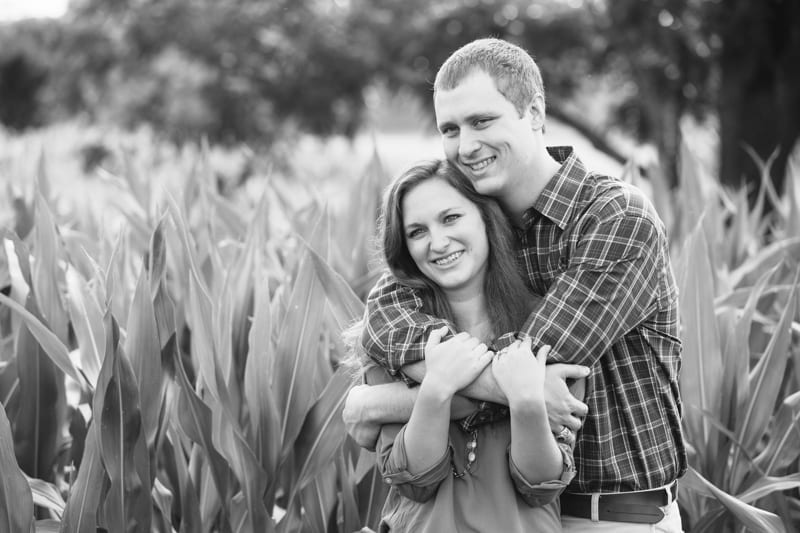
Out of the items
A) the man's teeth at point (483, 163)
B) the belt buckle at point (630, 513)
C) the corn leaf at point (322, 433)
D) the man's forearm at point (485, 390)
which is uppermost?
the man's teeth at point (483, 163)

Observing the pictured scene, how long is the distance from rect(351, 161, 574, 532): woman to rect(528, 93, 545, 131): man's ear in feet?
0.64

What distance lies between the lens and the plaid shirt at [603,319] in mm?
1747

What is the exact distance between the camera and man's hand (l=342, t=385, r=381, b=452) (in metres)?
1.85

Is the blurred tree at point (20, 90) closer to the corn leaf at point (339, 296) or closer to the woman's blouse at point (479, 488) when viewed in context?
the corn leaf at point (339, 296)

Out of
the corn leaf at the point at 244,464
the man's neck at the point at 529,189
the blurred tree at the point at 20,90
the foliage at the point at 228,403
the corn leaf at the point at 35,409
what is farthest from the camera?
the blurred tree at the point at 20,90

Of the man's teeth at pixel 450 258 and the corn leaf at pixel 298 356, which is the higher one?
the man's teeth at pixel 450 258

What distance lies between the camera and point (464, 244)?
1.83 m

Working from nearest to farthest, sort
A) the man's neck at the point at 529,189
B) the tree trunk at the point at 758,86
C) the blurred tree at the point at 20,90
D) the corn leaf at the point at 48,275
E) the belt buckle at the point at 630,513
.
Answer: the belt buckle at the point at 630,513, the man's neck at the point at 529,189, the corn leaf at the point at 48,275, the tree trunk at the point at 758,86, the blurred tree at the point at 20,90

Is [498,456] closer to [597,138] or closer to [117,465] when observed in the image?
[117,465]

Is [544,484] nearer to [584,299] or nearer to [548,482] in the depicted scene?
[548,482]

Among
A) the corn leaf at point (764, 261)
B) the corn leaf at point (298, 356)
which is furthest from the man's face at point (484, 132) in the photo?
the corn leaf at point (764, 261)

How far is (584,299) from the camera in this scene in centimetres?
174

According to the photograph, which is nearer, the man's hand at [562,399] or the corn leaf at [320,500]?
the man's hand at [562,399]

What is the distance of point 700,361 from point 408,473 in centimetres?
106
